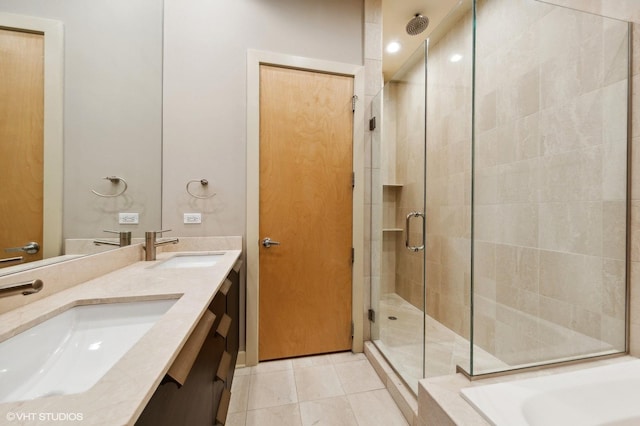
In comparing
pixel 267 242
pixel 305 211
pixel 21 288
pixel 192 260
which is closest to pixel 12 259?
pixel 21 288

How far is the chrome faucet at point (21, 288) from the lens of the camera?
54 centimetres

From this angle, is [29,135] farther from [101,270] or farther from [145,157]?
[145,157]

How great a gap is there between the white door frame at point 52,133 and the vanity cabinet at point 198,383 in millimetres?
675

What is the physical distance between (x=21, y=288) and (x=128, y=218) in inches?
40.9

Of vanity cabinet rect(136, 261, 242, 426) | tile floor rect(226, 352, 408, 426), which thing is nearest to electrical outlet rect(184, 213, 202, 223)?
vanity cabinet rect(136, 261, 242, 426)

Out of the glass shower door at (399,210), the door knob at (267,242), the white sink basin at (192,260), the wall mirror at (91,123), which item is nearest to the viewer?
Result: the wall mirror at (91,123)

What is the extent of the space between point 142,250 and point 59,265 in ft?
→ 2.22

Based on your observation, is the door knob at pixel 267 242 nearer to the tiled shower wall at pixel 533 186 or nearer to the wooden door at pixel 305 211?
the wooden door at pixel 305 211

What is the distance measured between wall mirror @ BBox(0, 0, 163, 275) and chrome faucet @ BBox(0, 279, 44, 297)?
0.28m

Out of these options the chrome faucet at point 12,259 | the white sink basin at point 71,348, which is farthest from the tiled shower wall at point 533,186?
the chrome faucet at point 12,259

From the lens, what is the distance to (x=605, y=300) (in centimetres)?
125

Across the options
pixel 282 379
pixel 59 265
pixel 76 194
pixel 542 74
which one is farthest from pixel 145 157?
pixel 542 74

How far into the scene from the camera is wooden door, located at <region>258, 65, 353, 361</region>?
6.12 ft

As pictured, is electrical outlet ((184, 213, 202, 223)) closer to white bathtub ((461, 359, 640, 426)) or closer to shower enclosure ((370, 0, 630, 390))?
shower enclosure ((370, 0, 630, 390))
